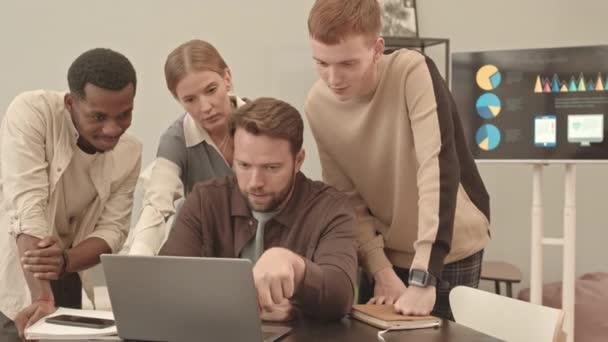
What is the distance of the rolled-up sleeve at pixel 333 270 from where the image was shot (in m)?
1.47

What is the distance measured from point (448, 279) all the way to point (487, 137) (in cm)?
145

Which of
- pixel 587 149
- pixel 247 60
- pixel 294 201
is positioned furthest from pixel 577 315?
pixel 294 201

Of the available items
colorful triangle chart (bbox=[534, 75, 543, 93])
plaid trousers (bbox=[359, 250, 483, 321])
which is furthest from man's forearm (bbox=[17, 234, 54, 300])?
colorful triangle chart (bbox=[534, 75, 543, 93])

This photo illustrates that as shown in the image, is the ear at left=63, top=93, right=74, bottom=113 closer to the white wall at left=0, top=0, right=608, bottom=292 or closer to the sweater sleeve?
the sweater sleeve

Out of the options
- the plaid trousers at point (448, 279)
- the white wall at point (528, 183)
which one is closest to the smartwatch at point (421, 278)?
the plaid trousers at point (448, 279)

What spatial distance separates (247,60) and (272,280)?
108 inches

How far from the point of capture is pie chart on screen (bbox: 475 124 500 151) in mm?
3256

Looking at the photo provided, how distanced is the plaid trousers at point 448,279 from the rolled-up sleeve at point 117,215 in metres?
0.73

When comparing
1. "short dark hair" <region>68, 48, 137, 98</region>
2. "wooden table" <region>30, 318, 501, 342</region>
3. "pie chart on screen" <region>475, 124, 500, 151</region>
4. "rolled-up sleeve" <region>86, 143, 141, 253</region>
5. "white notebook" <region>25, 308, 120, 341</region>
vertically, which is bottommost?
"wooden table" <region>30, 318, 501, 342</region>

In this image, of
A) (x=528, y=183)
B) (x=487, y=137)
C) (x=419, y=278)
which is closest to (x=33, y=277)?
(x=419, y=278)

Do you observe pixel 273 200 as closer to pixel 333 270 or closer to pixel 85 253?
pixel 333 270

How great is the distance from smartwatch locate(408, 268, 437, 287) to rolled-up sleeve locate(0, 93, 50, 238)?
0.95m

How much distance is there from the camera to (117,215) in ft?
7.15

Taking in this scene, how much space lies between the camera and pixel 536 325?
1600mm
